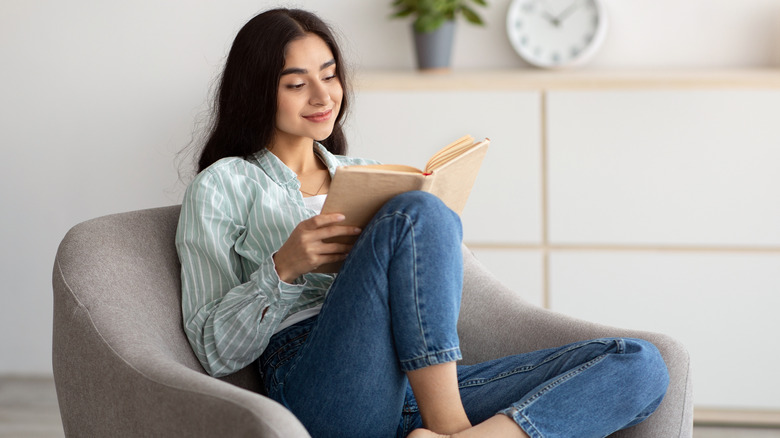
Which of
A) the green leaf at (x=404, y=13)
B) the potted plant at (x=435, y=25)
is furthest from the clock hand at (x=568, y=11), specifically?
the green leaf at (x=404, y=13)

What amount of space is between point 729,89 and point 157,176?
77.5 inches

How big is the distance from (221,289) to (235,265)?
2.3 inches

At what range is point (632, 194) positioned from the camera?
2641mm

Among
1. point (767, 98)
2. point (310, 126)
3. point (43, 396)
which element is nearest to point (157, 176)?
point (43, 396)

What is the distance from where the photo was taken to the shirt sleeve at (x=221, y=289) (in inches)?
57.9

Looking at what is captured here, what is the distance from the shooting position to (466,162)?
1.50m

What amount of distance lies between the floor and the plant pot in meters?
1.47

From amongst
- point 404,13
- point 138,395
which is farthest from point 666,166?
point 138,395

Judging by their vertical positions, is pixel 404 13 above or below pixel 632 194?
above

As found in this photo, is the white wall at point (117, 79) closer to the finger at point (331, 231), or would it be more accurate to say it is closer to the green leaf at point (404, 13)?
the green leaf at point (404, 13)

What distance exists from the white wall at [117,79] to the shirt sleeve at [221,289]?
1.44 m

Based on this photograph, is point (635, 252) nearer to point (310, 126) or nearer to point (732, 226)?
point (732, 226)

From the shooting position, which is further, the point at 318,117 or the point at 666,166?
the point at 666,166

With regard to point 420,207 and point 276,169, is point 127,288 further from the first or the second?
point 420,207
